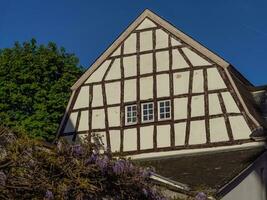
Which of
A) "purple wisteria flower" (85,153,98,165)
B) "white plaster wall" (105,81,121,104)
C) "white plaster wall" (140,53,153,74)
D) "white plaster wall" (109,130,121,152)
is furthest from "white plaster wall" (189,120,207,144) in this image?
"purple wisteria flower" (85,153,98,165)

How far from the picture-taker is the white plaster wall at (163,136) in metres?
25.9

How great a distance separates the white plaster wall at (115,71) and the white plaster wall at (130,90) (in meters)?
0.50

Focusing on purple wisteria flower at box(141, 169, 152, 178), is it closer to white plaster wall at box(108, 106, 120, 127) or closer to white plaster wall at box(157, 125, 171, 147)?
white plaster wall at box(157, 125, 171, 147)

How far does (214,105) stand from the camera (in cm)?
2564

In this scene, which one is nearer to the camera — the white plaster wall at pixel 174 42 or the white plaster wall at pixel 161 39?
the white plaster wall at pixel 174 42

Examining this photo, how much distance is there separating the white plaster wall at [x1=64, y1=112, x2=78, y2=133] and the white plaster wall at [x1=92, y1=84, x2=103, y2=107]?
1.01 metres

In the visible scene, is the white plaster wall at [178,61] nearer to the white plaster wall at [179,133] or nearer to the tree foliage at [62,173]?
the white plaster wall at [179,133]

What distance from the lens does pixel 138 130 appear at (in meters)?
26.7

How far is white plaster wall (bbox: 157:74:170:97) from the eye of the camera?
88.3 feet

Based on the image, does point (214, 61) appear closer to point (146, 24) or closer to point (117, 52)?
point (146, 24)

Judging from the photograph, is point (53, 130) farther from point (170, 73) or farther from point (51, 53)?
point (170, 73)

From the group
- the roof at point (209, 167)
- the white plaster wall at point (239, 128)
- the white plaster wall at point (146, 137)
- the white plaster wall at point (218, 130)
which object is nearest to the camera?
the roof at point (209, 167)

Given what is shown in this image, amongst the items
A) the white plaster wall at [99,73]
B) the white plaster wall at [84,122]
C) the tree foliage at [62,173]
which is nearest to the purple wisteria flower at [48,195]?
the tree foliage at [62,173]

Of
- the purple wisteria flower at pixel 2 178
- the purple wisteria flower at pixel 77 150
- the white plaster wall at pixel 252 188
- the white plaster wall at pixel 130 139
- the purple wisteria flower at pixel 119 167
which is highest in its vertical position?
the white plaster wall at pixel 130 139
